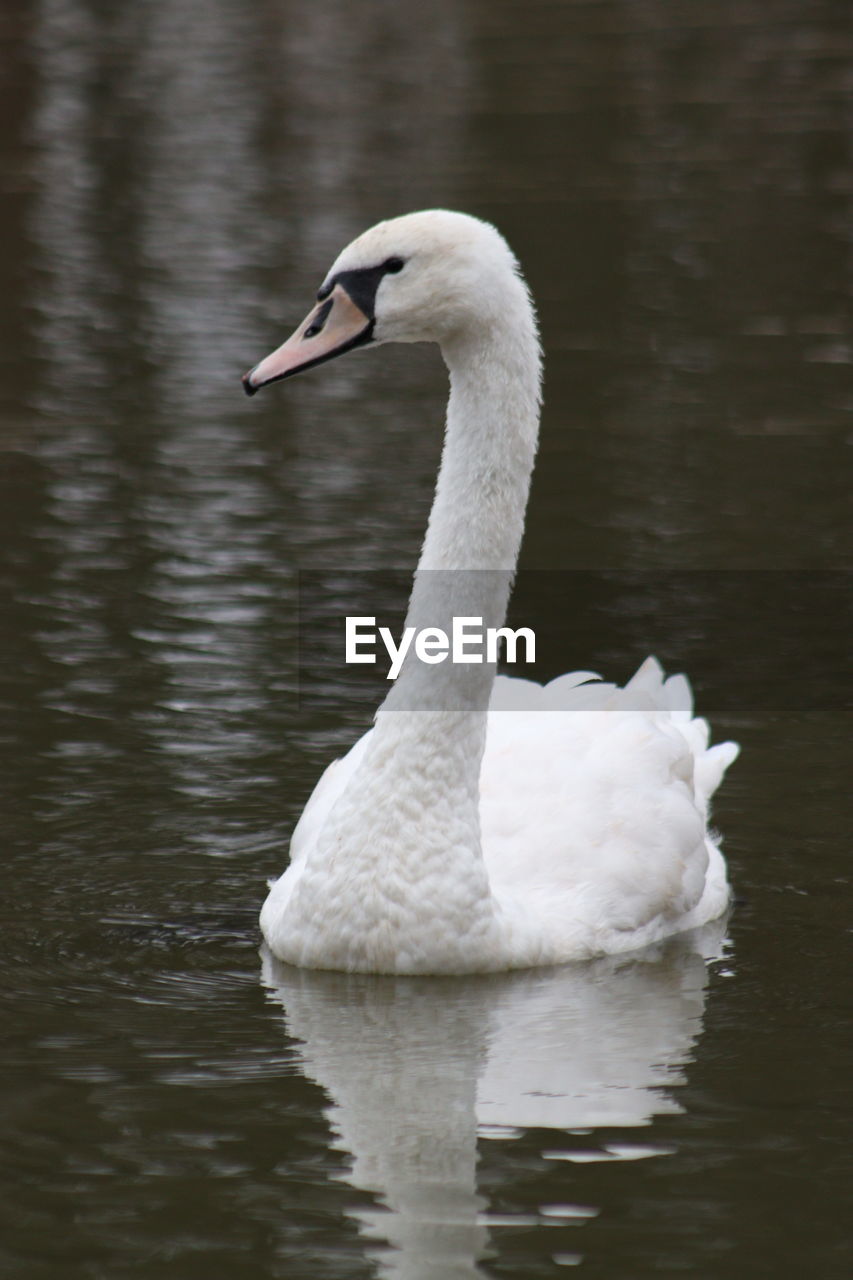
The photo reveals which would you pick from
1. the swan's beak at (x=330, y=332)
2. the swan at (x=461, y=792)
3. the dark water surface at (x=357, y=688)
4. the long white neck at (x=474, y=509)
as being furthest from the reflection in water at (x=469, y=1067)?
the swan's beak at (x=330, y=332)

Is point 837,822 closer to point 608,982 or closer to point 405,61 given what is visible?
point 608,982

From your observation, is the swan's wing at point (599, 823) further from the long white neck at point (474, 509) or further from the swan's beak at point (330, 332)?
the swan's beak at point (330, 332)

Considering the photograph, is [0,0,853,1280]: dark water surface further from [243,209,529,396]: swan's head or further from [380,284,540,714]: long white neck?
[243,209,529,396]: swan's head

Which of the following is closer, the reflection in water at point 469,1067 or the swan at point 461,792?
the reflection in water at point 469,1067

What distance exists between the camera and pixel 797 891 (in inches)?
309

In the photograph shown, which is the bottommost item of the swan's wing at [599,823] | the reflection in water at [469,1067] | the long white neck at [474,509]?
the reflection in water at [469,1067]

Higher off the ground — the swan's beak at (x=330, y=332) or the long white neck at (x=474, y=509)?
the swan's beak at (x=330, y=332)

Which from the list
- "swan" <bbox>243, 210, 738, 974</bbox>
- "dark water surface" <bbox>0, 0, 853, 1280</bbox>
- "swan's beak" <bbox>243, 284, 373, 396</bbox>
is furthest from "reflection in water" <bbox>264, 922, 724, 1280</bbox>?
"swan's beak" <bbox>243, 284, 373, 396</bbox>

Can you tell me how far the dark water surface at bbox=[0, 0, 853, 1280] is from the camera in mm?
5574

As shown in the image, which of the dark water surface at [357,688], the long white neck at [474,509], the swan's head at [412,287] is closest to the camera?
the dark water surface at [357,688]

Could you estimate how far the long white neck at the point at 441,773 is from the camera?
6867 mm

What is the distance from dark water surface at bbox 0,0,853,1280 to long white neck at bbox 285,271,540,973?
0.52ft

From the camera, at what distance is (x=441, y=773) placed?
694 cm

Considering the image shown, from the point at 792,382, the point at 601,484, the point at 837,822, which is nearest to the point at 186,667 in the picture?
the point at 837,822
